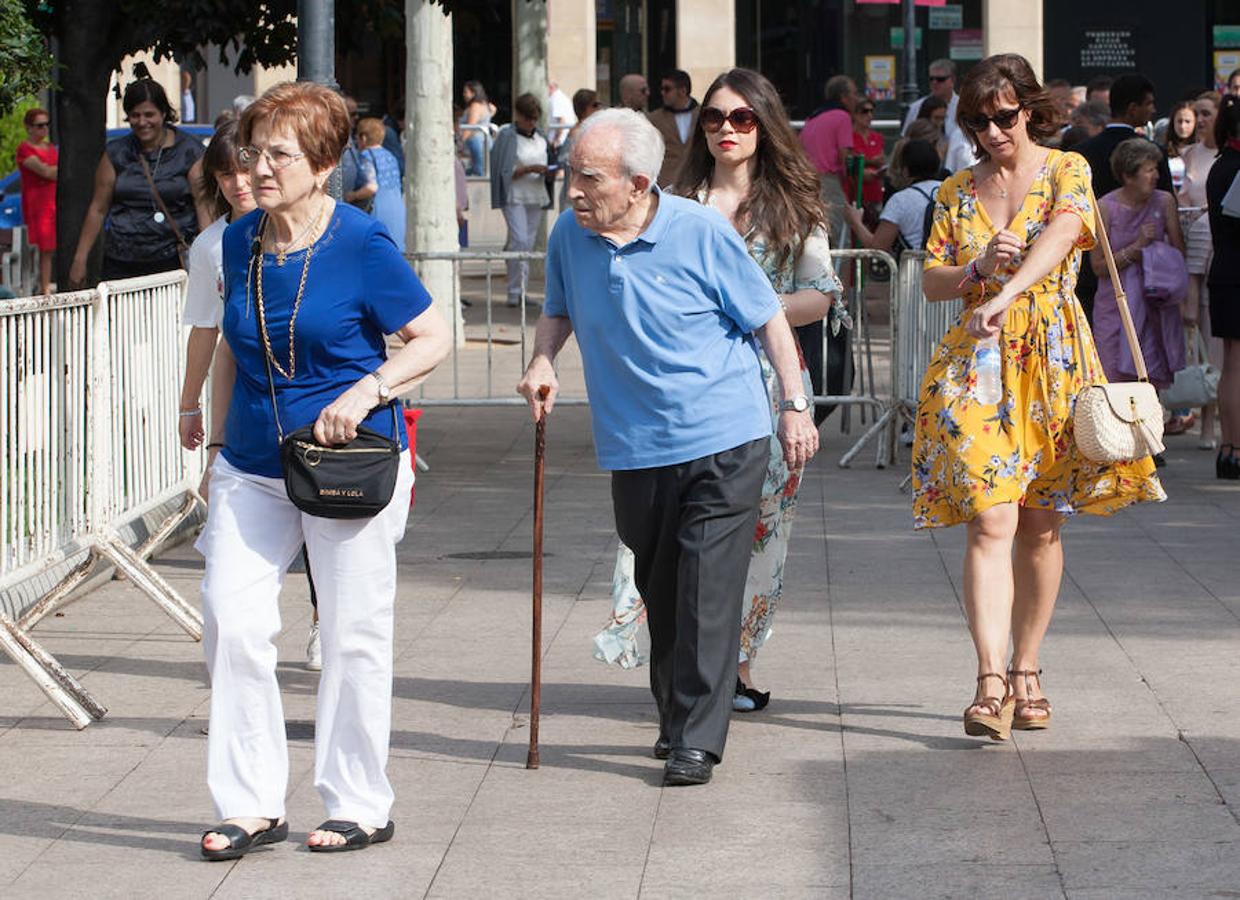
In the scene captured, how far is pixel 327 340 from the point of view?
17.3 ft

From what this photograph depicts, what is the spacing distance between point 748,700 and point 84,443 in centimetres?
247

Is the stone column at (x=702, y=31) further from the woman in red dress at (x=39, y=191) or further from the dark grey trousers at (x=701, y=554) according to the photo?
the dark grey trousers at (x=701, y=554)

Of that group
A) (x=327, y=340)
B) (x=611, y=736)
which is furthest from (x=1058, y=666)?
(x=327, y=340)

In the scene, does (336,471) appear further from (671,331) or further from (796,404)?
(796,404)

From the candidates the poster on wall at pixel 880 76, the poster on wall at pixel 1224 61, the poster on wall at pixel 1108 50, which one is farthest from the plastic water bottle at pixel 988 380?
the poster on wall at pixel 1224 61

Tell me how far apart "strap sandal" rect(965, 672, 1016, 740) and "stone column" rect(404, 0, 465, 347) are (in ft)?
37.6

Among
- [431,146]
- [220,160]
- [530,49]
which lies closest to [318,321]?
[220,160]

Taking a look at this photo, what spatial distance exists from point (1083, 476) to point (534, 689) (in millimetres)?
1621

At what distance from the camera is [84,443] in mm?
7781

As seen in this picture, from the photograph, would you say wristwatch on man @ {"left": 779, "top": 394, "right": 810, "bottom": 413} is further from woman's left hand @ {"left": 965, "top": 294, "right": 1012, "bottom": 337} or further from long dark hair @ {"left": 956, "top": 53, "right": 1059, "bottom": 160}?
long dark hair @ {"left": 956, "top": 53, "right": 1059, "bottom": 160}

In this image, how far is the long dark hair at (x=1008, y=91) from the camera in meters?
6.30

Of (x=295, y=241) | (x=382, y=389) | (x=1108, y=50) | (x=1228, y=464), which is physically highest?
(x=1108, y=50)

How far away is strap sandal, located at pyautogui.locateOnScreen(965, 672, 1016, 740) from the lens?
245 inches

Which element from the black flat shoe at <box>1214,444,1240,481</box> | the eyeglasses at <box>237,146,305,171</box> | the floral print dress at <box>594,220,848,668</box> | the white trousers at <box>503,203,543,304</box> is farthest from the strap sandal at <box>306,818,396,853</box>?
the white trousers at <box>503,203,543,304</box>
